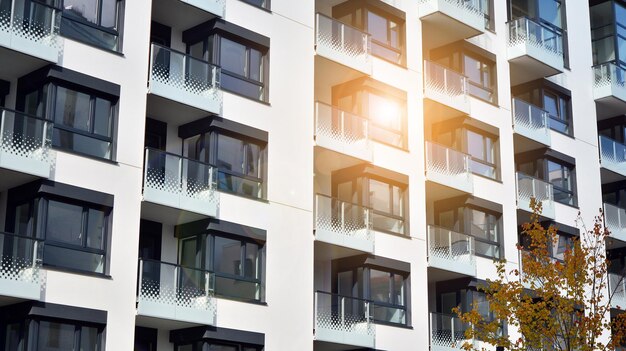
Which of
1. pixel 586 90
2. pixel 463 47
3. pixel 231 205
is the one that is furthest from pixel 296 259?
pixel 586 90

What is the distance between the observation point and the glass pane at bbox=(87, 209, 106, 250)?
2469 centimetres

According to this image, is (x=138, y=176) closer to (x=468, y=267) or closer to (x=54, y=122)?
(x=54, y=122)

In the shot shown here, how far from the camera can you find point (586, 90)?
42.9m

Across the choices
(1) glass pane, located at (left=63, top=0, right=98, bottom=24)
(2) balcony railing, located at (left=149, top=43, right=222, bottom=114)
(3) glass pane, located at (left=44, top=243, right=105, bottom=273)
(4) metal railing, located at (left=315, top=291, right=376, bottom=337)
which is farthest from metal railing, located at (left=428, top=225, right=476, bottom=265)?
(1) glass pane, located at (left=63, top=0, right=98, bottom=24)

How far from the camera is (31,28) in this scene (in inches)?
963

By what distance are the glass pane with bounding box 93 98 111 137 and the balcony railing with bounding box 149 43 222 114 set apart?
153 centimetres

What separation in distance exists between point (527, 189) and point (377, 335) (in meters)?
10.3

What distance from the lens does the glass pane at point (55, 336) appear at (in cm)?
2330

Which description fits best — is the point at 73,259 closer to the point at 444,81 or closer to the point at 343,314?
the point at 343,314

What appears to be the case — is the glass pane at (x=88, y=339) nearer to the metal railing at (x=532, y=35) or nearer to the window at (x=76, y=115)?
the window at (x=76, y=115)

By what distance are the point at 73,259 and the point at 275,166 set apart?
7.28 meters

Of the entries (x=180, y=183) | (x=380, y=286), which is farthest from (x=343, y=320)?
(x=180, y=183)

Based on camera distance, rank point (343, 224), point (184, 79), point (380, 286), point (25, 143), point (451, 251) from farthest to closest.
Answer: point (451, 251) → point (380, 286) → point (343, 224) → point (184, 79) → point (25, 143)

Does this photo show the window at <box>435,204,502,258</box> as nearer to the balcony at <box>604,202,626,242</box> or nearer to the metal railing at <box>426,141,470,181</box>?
the metal railing at <box>426,141,470,181</box>
